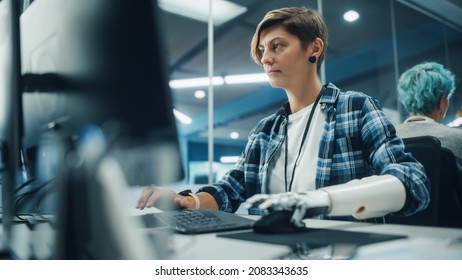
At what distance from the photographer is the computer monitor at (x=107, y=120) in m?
0.43

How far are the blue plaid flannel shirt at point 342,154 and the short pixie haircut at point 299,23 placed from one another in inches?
6.4

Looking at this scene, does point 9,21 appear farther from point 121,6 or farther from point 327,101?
point 327,101

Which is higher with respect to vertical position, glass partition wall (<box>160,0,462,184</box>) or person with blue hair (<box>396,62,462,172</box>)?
glass partition wall (<box>160,0,462,184</box>)

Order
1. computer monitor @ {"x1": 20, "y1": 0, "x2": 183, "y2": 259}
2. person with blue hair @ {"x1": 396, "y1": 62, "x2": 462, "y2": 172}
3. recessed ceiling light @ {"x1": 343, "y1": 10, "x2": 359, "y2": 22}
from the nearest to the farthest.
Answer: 1. computer monitor @ {"x1": 20, "y1": 0, "x2": 183, "y2": 259}
2. person with blue hair @ {"x1": 396, "y1": 62, "x2": 462, "y2": 172}
3. recessed ceiling light @ {"x1": 343, "y1": 10, "x2": 359, "y2": 22}

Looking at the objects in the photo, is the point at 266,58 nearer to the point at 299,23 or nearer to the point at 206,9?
the point at 299,23

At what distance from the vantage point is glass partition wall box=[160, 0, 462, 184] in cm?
168

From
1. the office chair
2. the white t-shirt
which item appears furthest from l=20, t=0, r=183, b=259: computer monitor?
the office chair

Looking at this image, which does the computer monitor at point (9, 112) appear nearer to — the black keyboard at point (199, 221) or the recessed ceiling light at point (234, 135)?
the black keyboard at point (199, 221)

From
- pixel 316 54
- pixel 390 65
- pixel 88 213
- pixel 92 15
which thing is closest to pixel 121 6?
pixel 92 15

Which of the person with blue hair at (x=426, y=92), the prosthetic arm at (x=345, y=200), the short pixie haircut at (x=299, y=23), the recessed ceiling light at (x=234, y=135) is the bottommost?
the prosthetic arm at (x=345, y=200)

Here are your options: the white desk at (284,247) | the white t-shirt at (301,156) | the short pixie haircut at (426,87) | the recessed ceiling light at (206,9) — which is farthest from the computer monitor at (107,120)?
the recessed ceiling light at (206,9)

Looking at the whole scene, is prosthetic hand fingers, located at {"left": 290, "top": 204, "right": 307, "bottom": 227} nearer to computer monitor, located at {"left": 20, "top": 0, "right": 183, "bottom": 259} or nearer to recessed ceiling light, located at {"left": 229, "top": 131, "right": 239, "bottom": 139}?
computer monitor, located at {"left": 20, "top": 0, "right": 183, "bottom": 259}

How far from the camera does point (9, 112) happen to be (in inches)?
25.4

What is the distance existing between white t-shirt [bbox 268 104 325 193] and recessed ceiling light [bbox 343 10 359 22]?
1.57m
